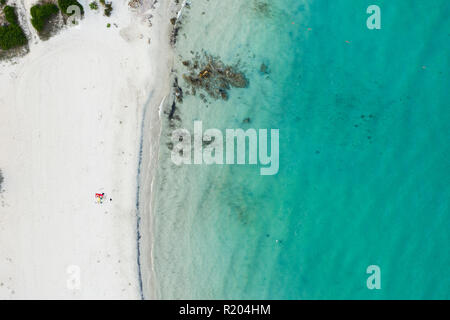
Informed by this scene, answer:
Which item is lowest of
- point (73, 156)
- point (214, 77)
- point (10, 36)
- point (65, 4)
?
point (73, 156)

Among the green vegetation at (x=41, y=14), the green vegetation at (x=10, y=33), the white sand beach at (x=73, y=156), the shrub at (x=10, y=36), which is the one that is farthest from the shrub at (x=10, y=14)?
the green vegetation at (x=41, y=14)

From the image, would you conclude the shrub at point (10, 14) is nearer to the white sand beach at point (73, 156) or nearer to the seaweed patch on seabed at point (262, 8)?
the white sand beach at point (73, 156)

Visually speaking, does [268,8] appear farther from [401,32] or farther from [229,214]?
[229,214]

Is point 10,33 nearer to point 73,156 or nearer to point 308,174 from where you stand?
point 73,156

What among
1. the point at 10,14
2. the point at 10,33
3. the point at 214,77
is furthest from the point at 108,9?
the point at 214,77

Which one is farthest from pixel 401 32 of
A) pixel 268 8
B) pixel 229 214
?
pixel 229 214

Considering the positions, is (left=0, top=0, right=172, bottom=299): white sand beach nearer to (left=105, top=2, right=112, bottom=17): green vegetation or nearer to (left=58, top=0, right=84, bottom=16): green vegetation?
(left=105, top=2, right=112, bottom=17): green vegetation
